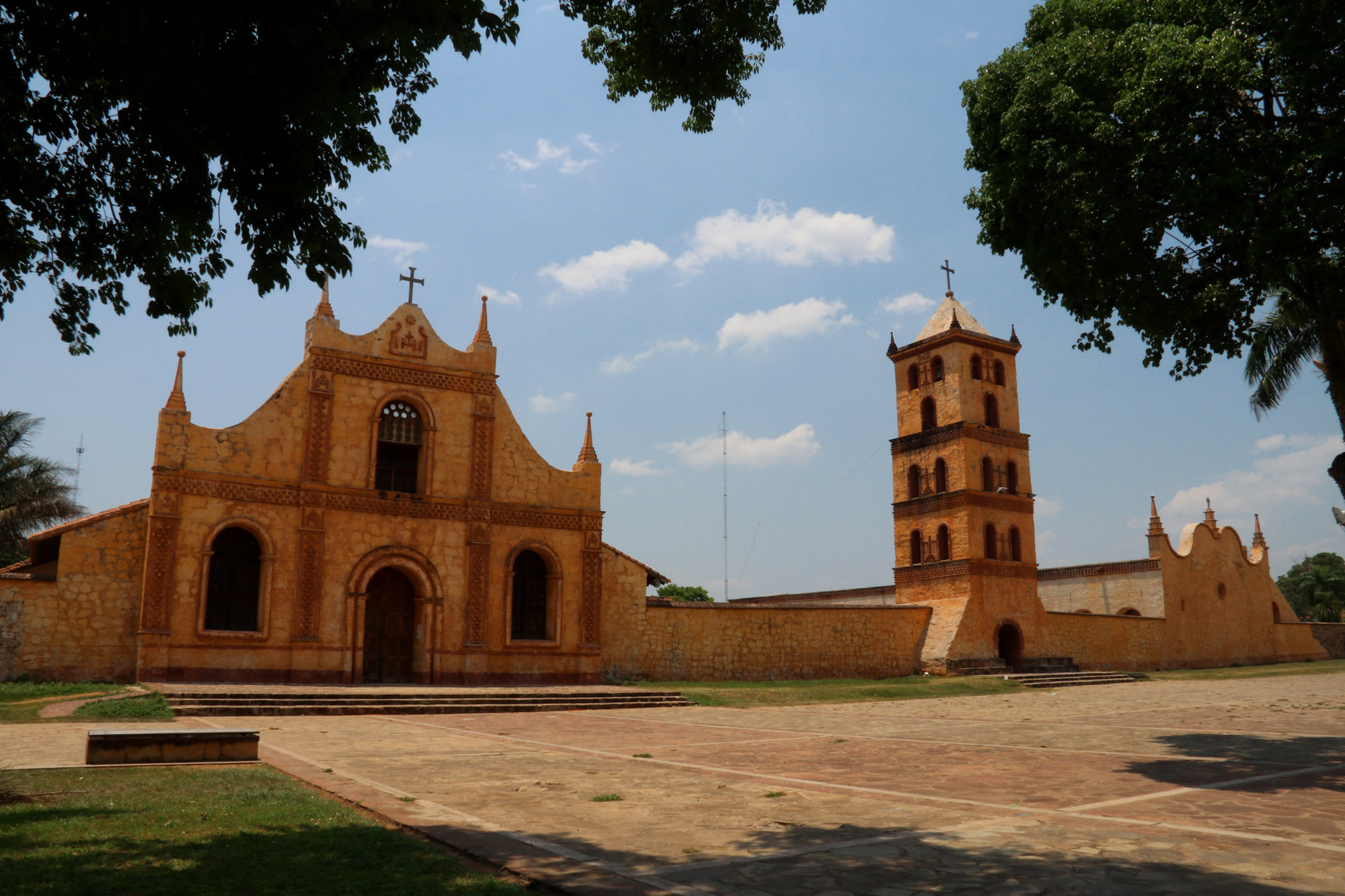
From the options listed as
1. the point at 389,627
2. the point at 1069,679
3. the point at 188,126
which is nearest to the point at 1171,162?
the point at 188,126

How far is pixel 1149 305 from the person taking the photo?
10.1 m

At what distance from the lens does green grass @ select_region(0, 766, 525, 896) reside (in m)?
4.21

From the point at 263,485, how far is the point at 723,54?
56.3 feet

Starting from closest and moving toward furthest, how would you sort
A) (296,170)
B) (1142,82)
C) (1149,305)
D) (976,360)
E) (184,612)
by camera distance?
(296,170), (1142,82), (1149,305), (184,612), (976,360)

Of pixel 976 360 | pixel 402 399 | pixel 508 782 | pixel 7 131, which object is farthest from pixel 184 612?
pixel 976 360

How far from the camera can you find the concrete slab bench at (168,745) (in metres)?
8.29

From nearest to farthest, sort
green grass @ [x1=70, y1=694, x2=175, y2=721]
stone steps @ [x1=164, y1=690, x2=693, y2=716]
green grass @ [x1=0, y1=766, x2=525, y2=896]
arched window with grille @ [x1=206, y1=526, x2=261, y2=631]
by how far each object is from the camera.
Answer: green grass @ [x1=0, y1=766, x2=525, y2=896] → green grass @ [x1=70, y1=694, x2=175, y2=721] → stone steps @ [x1=164, y1=690, x2=693, y2=716] → arched window with grille @ [x1=206, y1=526, x2=261, y2=631]

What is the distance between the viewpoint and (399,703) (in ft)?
59.6

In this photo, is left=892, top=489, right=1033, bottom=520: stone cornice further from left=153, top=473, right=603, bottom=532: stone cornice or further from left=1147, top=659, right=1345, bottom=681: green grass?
left=153, top=473, right=603, bottom=532: stone cornice

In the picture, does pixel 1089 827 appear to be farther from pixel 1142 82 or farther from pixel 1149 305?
pixel 1142 82

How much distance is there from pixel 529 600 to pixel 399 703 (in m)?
6.84

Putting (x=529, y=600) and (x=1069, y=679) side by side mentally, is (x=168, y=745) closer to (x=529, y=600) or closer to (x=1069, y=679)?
(x=529, y=600)

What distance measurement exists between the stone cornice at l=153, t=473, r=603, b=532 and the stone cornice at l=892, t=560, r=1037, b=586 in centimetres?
1326

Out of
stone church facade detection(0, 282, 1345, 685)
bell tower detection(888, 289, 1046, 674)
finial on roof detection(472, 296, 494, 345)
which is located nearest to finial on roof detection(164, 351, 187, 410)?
stone church facade detection(0, 282, 1345, 685)
